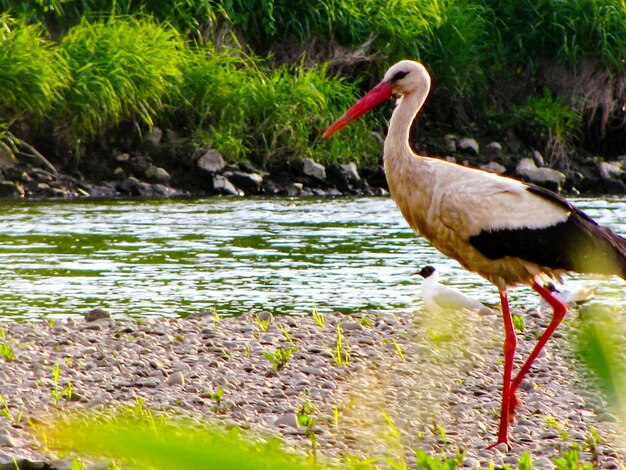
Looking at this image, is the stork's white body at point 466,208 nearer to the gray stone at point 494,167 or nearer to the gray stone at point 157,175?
the gray stone at point 157,175

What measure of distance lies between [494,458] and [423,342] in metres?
2.02

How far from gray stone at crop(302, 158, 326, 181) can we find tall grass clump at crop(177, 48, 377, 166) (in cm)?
18

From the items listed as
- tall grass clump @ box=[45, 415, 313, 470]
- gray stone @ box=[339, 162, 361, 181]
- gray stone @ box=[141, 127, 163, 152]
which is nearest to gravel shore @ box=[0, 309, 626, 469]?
tall grass clump @ box=[45, 415, 313, 470]

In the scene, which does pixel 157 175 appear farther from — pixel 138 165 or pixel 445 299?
pixel 445 299

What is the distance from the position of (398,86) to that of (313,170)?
9665mm

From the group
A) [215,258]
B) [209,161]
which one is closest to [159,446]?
[215,258]

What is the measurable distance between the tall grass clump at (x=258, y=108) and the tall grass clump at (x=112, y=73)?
51 cm

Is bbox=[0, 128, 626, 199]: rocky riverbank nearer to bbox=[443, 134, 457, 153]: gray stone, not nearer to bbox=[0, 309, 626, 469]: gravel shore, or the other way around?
bbox=[443, 134, 457, 153]: gray stone

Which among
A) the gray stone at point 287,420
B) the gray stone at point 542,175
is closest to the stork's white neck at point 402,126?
the gray stone at point 287,420

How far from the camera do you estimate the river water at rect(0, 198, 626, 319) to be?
7.28 m

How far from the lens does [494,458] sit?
3367 mm

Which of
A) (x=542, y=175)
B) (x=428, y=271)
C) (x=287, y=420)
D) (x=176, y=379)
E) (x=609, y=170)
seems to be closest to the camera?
(x=287, y=420)

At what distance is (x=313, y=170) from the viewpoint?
14281mm

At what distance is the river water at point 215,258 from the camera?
23.9 ft
